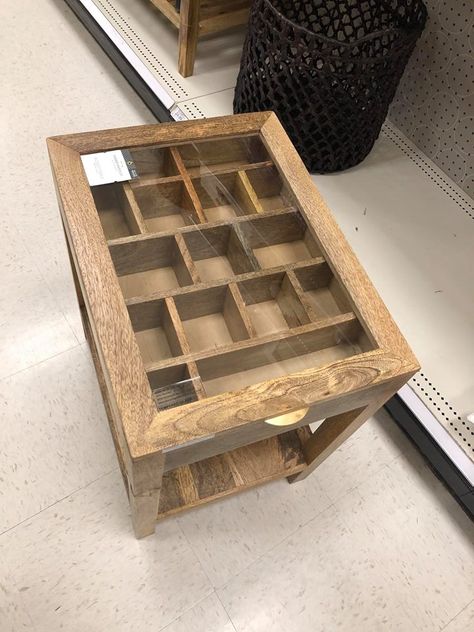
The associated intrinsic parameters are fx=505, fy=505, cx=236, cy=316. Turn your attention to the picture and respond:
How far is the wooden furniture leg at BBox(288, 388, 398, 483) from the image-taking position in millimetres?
772

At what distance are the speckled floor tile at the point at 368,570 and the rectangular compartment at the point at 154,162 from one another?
0.77 metres

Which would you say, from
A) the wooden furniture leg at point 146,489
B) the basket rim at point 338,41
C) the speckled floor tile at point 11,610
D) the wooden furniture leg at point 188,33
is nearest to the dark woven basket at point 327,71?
the basket rim at point 338,41

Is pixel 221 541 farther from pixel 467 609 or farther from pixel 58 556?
pixel 467 609

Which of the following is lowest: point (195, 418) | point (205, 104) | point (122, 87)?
point (122, 87)

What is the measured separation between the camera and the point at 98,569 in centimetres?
97

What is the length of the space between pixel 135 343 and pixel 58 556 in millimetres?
599

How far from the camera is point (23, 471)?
104 centimetres

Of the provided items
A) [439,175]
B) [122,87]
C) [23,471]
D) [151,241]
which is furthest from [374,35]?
[23,471]

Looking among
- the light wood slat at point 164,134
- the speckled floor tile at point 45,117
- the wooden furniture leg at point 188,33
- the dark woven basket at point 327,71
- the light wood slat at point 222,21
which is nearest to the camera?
the light wood slat at point 164,134

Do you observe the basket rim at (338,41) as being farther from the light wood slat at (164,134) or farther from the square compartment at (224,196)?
the square compartment at (224,196)

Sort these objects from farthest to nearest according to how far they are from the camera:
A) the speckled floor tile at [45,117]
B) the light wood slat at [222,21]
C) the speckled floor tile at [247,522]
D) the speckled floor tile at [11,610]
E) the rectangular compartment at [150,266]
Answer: the light wood slat at [222,21], the speckled floor tile at [45,117], the speckled floor tile at [247,522], the speckled floor tile at [11,610], the rectangular compartment at [150,266]

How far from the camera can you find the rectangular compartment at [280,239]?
30.4 inches

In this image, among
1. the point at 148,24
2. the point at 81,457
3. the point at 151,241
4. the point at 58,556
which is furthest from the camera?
the point at 148,24

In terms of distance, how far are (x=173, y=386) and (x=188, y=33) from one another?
4.03 ft
